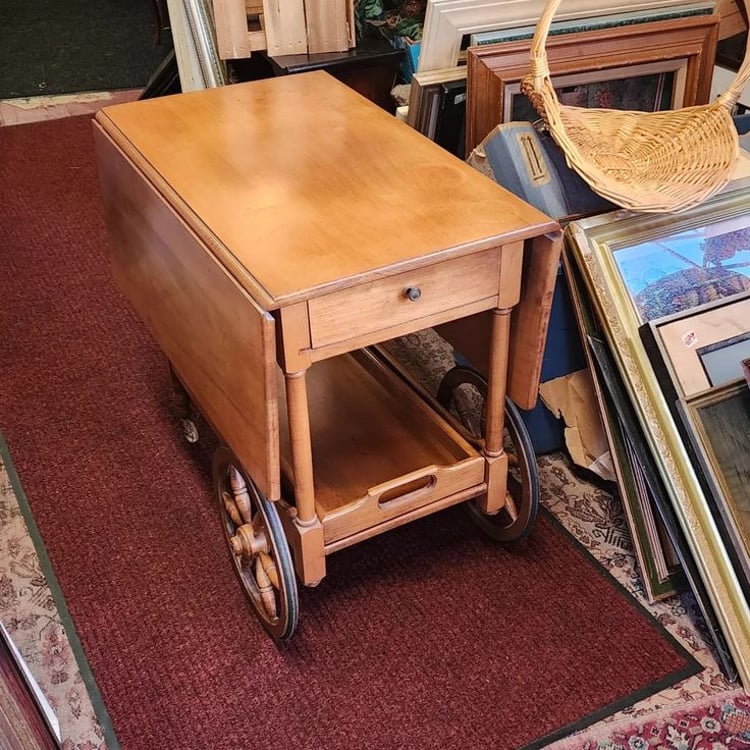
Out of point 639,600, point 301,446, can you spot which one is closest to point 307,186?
point 301,446

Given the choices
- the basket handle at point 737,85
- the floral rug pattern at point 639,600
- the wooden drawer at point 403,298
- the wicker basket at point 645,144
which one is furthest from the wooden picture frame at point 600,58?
the floral rug pattern at point 639,600

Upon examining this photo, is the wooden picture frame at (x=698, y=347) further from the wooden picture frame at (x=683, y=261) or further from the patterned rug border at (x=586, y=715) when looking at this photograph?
the patterned rug border at (x=586, y=715)

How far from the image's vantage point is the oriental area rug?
1.46m

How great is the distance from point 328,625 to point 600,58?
4.21ft

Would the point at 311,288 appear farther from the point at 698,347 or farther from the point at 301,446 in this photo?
the point at 698,347

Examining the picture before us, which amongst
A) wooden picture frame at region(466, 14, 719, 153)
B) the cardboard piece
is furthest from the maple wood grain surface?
the cardboard piece

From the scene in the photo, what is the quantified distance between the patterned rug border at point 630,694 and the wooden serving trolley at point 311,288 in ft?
0.76

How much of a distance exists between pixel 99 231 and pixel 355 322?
178 cm

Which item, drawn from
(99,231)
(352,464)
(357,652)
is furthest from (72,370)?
(357,652)

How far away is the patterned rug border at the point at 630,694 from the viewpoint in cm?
143

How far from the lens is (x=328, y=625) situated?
162cm

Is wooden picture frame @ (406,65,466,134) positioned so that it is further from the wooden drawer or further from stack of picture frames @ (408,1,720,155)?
the wooden drawer

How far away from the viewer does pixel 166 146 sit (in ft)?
5.16

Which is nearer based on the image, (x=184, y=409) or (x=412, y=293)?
(x=412, y=293)
